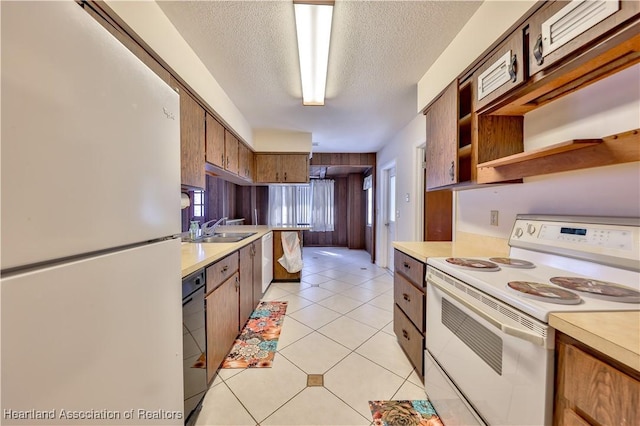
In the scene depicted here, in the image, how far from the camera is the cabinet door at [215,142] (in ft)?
7.06

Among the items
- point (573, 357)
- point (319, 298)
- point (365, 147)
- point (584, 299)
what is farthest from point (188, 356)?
point (365, 147)

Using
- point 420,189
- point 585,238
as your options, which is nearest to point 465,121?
point 585,238

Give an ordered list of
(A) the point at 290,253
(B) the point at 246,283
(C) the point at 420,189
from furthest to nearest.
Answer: (A) the point at 290,253, (C) the point at 420,189, (B) the point at 246,283

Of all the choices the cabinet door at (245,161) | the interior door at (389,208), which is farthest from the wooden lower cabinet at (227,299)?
the interior door at (389,208)

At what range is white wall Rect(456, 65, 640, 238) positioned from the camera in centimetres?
91

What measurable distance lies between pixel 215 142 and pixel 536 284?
2.50m

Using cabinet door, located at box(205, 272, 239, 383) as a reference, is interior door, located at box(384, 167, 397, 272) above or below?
above

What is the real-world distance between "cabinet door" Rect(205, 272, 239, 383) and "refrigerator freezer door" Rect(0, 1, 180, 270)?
0.92m

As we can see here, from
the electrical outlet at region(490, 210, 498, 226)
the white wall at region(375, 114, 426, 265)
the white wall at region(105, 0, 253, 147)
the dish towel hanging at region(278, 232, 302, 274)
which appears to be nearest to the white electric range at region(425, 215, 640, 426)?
the electrical outlet at region(490, 210, 498, 226)

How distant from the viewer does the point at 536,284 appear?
918 millimetres

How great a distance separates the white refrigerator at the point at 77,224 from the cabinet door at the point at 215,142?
1452 mm

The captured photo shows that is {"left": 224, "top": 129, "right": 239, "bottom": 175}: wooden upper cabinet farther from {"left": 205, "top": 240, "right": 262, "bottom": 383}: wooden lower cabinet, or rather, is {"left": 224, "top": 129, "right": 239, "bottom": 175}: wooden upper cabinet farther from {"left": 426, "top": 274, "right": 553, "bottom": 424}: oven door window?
{"left": 426, "top": 274, "right": 553, "bottom": 424}: oven door window

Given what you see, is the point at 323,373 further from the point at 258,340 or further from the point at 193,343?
the point at 193,343

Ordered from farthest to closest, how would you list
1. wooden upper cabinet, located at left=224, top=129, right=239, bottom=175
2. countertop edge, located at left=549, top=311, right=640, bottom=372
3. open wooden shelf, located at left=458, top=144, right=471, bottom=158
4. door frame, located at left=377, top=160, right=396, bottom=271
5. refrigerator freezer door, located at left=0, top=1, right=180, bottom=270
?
door frame, located at left=377, top=160, right=396, bottom=271
wooden upper cabinet, located at left=224, top=129, right=239, bottom=175
open wooden shelf, located at left=458, top=144, right=471, bottom=158
countertop edge, located at left=549, top=311, right=640, bottom=372
refrigerator freezer door, located at left=0, top=1, right=180, bottom=270
